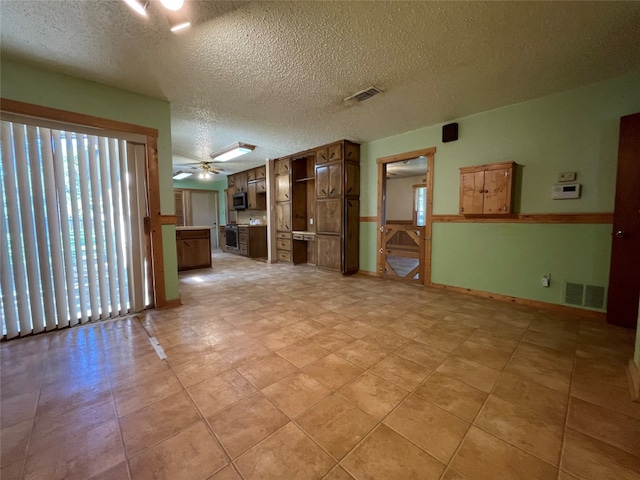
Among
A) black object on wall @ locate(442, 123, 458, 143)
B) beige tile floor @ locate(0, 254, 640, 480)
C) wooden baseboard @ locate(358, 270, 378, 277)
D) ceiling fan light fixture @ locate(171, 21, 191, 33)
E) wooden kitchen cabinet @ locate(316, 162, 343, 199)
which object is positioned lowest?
beige tile floor @ locate(0, 254, 640, 480)

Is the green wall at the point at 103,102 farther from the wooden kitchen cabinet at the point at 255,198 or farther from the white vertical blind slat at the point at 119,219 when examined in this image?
the wooden kitchen cabinet at the point at 255,198

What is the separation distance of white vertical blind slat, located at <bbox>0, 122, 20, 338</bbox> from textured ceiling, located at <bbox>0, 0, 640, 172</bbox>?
2.46ft

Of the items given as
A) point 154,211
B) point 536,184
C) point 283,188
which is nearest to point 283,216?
point 283,188

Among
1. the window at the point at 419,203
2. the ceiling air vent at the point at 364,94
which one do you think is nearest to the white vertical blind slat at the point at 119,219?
the ceiling air vent at the point at 364,94

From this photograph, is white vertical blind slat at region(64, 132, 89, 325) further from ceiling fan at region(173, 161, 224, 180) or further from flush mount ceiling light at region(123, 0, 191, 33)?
ceiling fan at region(173, 161, 224, 180)

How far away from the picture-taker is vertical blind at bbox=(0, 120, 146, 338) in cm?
229

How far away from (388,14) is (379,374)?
8.35 ft

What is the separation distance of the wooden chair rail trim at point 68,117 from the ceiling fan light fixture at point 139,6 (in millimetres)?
1408

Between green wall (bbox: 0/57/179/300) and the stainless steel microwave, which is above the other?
green wall (bbox: 0/57/179/300)

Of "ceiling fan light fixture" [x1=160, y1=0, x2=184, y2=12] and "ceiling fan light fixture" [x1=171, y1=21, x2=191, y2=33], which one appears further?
"ceiling fan light fixture" [x1=171, y1=21, x2=191, y2=33]

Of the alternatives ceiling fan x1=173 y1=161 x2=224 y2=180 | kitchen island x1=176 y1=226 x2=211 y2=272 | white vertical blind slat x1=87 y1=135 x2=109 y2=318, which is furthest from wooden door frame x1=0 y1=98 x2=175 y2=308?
ceiling fan x1=173 y1=161 x2=224 y2=180

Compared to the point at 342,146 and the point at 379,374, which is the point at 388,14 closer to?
the point at 379,374

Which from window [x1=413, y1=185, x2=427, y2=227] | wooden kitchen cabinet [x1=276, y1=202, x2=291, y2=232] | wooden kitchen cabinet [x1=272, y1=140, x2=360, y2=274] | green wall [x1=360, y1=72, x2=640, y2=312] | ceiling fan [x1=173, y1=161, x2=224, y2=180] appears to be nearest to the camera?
green wall [x1=360, y1=72, x2=640, y2=312]

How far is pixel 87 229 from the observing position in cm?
262
